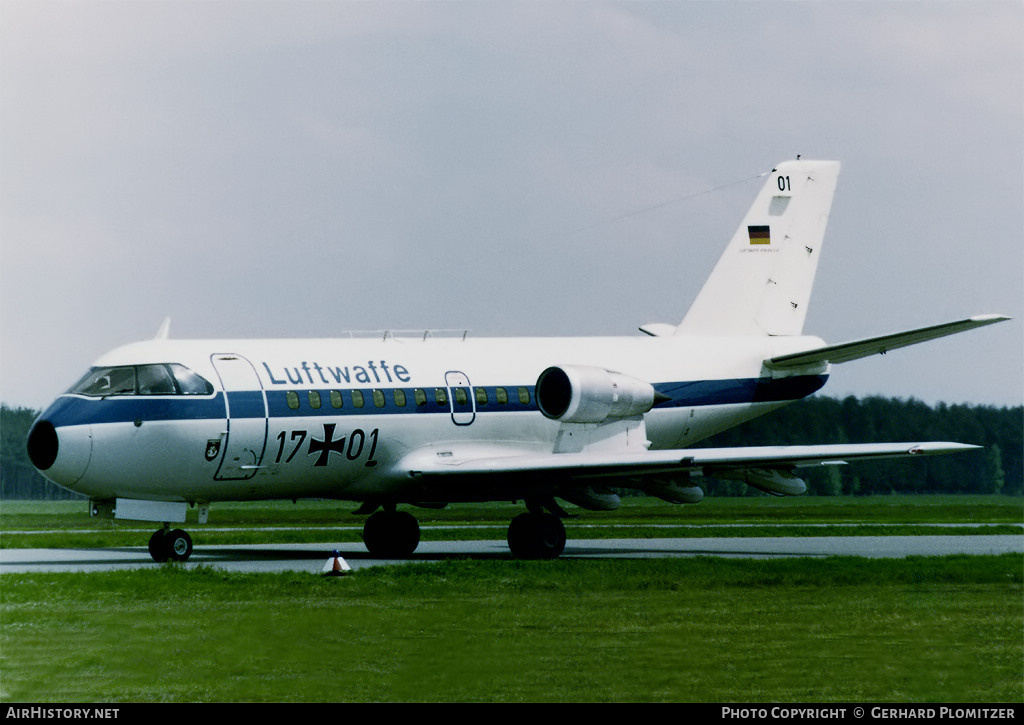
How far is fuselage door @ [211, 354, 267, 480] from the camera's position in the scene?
82.2ft

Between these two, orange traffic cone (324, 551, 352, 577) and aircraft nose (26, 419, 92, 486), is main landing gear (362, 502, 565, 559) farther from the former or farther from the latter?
aircraft nose (26, 419, 92, 486)

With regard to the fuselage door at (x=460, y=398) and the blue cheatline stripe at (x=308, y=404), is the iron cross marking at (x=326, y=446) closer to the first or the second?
the blue cheatline stripe at (x=308, y=404)

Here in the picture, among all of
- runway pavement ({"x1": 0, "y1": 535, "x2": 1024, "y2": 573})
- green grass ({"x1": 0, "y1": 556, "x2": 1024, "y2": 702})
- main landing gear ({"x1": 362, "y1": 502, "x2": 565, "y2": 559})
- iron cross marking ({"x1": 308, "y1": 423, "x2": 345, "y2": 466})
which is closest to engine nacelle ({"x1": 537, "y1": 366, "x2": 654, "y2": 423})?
main landing gear ({"x1": 362, "y1": 502, "x2": 565, "y2": 559})

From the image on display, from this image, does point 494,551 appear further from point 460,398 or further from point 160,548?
point 160,548

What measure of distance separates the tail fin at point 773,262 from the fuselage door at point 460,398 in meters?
7.37

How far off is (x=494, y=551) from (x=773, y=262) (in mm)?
Answer: 10170

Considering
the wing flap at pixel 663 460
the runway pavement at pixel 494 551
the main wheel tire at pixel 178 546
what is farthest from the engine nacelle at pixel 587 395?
the main wheel tire at pixel 178 546

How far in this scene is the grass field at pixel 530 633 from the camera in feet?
39.8

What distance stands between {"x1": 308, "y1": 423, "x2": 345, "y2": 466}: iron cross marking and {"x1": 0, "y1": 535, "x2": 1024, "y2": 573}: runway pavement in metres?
1.74

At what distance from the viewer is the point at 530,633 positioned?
48.8 feet

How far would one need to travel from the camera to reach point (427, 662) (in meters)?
12.9

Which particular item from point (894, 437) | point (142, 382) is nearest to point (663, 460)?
point (142, 382)

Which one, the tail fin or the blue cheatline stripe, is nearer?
the blue cheatline stripe
